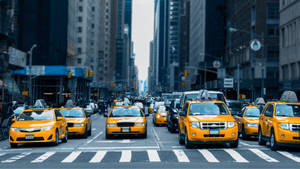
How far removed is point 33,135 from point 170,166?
7.08 m

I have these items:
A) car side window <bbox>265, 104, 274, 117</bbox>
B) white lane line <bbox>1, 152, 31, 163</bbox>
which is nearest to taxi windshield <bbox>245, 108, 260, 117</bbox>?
car side window <bbox>265, 104, 274, 117</bbox>

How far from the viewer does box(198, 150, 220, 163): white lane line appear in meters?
13.4

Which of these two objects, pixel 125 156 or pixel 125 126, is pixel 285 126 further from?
pixel 125 126

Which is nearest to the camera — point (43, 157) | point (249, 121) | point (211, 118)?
point (43, 157)

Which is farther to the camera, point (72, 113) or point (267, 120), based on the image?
point (72, 113)

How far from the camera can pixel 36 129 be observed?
17438 millimetres

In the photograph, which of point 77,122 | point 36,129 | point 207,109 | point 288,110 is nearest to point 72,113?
point 77,122

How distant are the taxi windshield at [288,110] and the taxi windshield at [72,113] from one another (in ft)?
33.4

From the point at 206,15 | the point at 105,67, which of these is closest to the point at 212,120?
the point at 206,15

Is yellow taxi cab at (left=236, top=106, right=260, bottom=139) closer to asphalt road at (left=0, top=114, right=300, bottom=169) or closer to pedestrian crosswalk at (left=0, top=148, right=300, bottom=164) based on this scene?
asphalt road at (left=0, top=114, right=300, bottom=169)

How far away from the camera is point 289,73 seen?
174 ft

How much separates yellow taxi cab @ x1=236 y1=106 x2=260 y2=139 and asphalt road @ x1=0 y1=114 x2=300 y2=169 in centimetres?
435

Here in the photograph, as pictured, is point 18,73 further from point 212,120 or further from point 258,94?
point 212,120

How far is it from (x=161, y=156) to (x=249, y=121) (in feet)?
26.6
